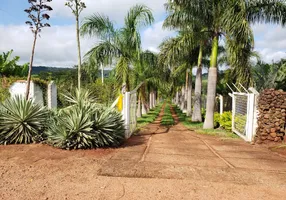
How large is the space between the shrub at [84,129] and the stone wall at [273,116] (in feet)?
15.7

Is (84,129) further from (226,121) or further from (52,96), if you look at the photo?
(52,96)


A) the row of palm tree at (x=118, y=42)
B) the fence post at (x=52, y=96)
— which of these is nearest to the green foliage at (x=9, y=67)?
the fence post at (x=52, y=96)

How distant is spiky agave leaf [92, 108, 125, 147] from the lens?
737cm

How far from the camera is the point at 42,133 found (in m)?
7.78

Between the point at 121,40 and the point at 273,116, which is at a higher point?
the point at 121,40

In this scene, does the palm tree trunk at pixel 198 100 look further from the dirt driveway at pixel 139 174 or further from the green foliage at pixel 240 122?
the dirt driveway at pixel 139 174

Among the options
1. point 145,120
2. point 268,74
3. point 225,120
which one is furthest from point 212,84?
point 268,74

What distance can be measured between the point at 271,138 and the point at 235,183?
15.8 feet

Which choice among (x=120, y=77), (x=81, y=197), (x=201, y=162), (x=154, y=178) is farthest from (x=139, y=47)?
(x=81, y=197)

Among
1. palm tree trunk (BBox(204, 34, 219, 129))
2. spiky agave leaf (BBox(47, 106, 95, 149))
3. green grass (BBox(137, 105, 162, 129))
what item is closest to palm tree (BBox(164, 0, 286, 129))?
palm tree trunk (BBox(204, 34, 219, 129))

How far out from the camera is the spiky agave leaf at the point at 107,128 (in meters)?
7.37

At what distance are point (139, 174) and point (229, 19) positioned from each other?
29.5 feet

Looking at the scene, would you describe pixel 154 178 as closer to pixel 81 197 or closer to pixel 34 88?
pixel 81 197

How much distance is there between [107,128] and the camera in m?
7.54
